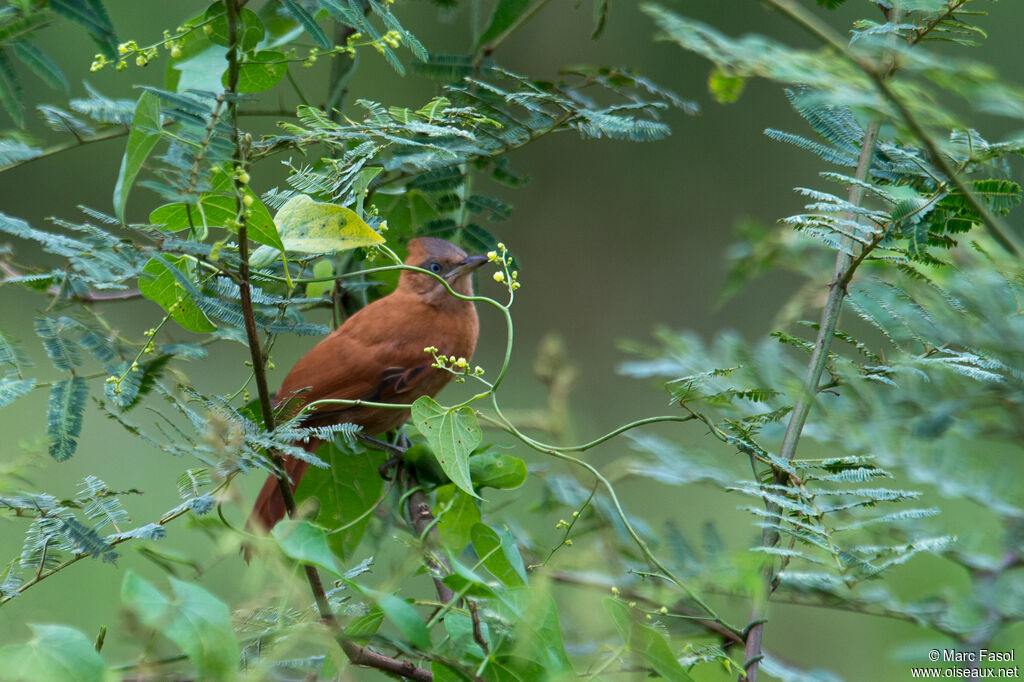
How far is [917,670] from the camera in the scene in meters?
1.00

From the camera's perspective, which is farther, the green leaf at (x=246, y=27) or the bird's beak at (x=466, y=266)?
the bird's beak at (x=466, y=266)

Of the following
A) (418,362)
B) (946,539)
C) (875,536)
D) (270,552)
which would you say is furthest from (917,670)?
(418,362)

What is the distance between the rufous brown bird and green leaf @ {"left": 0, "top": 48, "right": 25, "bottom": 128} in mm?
1071

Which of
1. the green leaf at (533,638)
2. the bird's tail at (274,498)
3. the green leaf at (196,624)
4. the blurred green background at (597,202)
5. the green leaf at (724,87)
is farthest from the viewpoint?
the blurred green background at (597,202)

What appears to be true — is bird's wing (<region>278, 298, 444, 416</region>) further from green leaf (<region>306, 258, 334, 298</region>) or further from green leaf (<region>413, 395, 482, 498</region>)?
green leaf (<region>413, 395, 482, 498</region>)

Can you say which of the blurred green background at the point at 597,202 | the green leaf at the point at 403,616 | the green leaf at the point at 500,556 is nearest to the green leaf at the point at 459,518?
the green leaf at the point at 500,556

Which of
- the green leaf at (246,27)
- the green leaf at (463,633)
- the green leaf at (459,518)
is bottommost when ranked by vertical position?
the green leaf at (459,518)

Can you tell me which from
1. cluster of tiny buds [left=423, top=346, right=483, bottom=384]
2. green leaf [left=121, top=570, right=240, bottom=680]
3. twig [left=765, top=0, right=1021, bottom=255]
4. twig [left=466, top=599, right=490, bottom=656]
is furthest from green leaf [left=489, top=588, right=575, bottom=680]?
twig [left=765, top=0, right=1021, bottom=255]

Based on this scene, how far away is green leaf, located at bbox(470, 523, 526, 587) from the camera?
94 centimetres

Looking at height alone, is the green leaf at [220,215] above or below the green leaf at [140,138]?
below

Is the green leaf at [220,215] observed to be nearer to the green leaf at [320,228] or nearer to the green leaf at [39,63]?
the green leaf at [320,228]

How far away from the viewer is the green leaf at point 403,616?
726mm

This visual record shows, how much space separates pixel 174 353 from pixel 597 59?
436cm

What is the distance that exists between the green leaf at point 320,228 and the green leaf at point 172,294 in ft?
0.38
